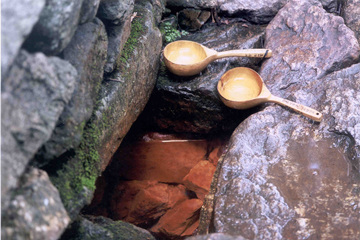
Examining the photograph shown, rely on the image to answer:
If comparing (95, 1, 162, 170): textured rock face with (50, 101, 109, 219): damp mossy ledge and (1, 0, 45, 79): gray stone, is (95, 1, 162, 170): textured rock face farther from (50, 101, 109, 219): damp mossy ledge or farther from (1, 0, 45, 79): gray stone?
(1, 0, 45, 79): gray stone

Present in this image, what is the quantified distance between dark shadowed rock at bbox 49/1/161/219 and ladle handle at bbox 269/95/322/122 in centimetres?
119

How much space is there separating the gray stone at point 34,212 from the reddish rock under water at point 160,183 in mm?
1613

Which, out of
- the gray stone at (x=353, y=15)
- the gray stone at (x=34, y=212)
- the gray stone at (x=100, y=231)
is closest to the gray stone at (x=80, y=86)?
the gray stone at (x=34, y=212)

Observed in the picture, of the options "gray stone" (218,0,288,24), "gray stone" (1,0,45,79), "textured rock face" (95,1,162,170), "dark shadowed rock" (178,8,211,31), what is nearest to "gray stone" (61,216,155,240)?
"textured rock face" (95,1,162,170)

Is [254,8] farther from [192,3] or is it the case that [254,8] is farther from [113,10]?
[113,10]

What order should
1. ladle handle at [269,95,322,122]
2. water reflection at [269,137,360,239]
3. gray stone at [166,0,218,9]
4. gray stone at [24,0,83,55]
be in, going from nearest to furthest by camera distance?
gray stone at [24,0,83,55]
water reflection at [269,137,360,239]
ladle handle at [269,95,322,122]
gray stone at [166,0,218,9]

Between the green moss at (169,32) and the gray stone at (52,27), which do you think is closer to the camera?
the gray stone at (52,27)

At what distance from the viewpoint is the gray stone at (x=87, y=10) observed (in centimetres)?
211

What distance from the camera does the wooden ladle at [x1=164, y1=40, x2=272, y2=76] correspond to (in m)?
3.39

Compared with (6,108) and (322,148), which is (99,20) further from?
(322,148)

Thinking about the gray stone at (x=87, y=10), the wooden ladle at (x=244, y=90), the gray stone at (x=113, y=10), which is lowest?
the wooden ladle at (x=244, y=90)

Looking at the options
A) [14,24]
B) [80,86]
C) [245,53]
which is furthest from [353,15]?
[14,24]

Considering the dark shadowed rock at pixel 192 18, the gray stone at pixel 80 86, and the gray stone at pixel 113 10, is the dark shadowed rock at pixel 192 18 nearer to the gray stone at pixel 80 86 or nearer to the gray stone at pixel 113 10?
the gray stone at pixel 113 10

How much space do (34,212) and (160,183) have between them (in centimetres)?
207
